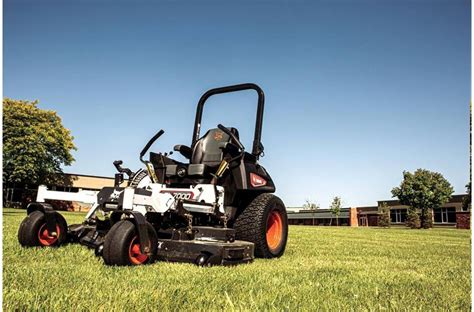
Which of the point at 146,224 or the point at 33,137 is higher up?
the point at 33,137

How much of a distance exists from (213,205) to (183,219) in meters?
0.40

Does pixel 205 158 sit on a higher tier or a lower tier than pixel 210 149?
lower

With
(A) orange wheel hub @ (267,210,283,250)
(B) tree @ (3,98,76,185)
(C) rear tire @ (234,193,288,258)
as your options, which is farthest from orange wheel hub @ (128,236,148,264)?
(B) tree @ (3,98,76,185)

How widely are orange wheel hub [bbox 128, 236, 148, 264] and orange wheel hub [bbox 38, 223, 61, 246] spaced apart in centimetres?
183

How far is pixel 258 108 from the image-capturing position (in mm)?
6457

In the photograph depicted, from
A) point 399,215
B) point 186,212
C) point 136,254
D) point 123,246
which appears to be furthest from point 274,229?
point 399,215

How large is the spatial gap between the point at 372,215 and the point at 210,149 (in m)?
62.7

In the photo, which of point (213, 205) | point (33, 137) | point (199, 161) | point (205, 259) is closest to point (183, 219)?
point (213, 205)

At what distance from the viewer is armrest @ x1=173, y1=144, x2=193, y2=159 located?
21.6ft

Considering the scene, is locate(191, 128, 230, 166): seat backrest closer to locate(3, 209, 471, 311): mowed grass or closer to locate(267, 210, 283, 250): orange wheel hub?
locate(267, 210, 283, 250): orange wheel hub

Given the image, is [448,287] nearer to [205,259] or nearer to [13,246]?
[205,259]

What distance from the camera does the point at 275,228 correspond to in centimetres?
628

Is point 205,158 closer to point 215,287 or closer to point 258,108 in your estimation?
point 258,108

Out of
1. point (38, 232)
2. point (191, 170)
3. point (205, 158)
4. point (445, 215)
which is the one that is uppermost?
point (445, 215)
